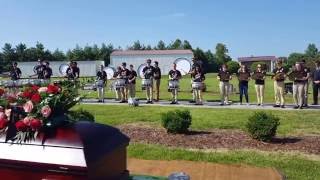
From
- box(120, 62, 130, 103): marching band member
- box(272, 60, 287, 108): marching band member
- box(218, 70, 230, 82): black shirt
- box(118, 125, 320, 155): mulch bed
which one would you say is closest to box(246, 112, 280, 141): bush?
box(118, 125, 320, 155): mulch bed

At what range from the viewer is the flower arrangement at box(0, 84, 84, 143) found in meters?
5.28

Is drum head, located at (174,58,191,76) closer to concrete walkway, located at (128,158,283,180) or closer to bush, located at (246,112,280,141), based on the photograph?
bush, located at (246,112,280,141)

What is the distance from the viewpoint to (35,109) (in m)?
5.57

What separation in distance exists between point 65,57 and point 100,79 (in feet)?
201

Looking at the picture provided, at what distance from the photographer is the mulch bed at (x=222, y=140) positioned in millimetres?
11078

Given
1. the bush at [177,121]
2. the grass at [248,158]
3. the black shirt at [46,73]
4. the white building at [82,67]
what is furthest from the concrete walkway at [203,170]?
the white building at [82,67]

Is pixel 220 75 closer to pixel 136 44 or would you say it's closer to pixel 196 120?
pixel 196 120

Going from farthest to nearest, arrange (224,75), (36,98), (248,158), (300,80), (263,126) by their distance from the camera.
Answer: (224,75) → (300,80) → (263,126) → (248,158) → (36,98)

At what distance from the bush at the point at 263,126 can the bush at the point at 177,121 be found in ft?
5.92

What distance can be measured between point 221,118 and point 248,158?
6087 millimetres

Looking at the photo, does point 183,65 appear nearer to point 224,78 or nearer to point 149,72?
point 149,72

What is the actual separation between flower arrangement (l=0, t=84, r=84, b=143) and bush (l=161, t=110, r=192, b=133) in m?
6.35

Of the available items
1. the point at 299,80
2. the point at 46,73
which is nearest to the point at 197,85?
the point at 299,80

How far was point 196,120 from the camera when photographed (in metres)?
15.7
